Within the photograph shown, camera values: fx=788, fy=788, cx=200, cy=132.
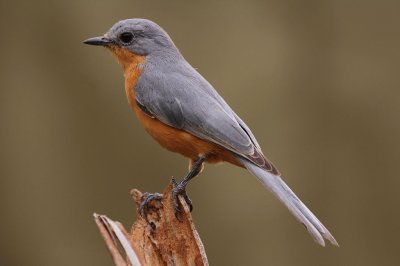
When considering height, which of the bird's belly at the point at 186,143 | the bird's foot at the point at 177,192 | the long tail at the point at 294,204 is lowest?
the long tail at the point at 294,204

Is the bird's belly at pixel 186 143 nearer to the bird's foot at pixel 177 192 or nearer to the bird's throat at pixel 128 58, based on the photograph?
the bird's foot at pixel 177 192

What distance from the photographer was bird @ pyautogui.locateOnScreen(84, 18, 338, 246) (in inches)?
155

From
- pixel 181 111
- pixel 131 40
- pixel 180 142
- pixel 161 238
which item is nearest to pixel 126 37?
pixel 131 40

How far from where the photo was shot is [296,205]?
367 cm

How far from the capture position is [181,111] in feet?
13.5

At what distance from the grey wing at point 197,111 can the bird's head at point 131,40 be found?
20 cm

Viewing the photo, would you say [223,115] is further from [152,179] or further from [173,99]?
[152,179]

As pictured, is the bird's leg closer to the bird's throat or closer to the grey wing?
the grey wing

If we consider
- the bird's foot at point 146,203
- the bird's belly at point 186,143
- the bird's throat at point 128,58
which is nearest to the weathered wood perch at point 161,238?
the bird's foot at point 146,203

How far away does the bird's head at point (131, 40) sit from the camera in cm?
446

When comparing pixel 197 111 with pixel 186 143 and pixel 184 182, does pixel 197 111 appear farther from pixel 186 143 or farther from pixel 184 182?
pixel 184 182

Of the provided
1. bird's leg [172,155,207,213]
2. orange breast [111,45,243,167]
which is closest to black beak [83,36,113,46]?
orange breast [111,45,243,167]

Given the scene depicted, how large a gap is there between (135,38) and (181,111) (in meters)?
0.63

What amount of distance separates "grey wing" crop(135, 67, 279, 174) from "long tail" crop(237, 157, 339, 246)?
0.13 ft
